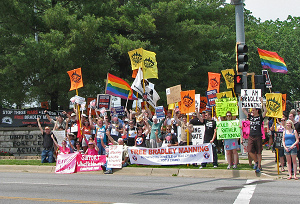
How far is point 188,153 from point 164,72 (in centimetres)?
1034

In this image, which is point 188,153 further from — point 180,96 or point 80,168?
point 80,168

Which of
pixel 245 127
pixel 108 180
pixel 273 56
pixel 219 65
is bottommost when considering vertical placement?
pixel 108 180

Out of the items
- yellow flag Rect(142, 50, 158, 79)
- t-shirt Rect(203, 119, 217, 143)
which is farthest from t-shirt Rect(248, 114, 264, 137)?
yellow flag Rect(142, 50, 158, 79)

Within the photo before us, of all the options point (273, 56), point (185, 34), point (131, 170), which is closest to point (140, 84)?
point (131, 170)

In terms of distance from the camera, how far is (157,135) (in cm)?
1512

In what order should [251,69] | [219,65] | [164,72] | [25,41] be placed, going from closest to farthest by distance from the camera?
[25,41]
[164,72]
[219,65]
[251,69]

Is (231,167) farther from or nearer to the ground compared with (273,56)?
nearer to the ground

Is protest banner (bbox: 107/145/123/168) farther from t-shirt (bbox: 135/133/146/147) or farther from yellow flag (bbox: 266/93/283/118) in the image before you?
yellow flag (bbox: 266/93/283/118)

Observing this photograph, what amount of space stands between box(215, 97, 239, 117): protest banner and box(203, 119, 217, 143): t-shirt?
0.47m

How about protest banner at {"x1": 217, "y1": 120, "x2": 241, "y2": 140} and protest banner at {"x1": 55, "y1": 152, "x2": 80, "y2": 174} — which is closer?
protest banner at {"x1": 217, "y1": 120, "x2": 241, "y2": 140}

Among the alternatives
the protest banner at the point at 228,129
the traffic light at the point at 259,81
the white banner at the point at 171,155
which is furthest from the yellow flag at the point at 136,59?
the protest banner at the point at 228,129

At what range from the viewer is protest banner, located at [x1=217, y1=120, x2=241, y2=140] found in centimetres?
1350

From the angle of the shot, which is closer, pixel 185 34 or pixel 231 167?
pixel 231 167

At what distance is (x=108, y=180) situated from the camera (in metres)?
12.5
